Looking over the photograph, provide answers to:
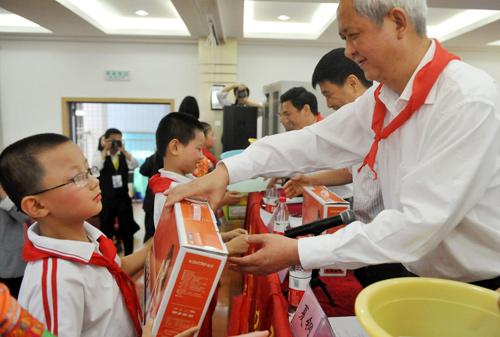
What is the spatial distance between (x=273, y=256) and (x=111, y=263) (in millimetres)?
490

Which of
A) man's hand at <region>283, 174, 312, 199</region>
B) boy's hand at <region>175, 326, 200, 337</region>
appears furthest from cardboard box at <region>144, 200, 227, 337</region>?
man's hand at <region>283, 174, 312, 199</region>

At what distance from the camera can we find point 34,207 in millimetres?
920

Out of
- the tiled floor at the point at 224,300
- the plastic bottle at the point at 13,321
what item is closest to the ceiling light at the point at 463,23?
the tiled floor at the point at 224,300

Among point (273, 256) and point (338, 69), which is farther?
point (338, 69)

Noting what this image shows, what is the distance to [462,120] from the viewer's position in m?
0.76

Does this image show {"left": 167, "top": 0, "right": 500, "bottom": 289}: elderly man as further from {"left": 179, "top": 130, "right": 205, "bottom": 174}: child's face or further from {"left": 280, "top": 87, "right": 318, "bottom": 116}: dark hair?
{"left": 280, "top": 87, "right": 318, "bottom": 116}: dark hair

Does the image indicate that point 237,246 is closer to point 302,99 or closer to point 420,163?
point 420,163

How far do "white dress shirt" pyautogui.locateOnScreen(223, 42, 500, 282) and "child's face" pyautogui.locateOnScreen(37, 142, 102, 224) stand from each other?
2.07 ft

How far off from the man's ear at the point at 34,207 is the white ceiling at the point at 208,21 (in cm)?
370

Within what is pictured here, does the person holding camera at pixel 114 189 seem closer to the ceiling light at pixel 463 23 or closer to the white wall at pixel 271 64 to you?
the white wall at pixel 271 64

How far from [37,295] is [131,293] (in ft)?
0.98

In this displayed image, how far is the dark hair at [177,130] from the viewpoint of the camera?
6.51ft

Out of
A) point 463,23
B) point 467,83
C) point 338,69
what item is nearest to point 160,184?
point 338,69

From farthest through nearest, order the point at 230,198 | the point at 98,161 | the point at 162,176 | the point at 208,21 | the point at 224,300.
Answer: the point at 208,21 → the point at 98,161 → the point at 224,300 → the point at 162,176 → the point at 230,198
